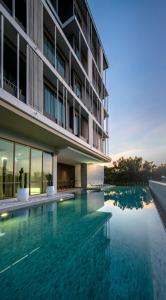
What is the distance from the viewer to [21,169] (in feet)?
32.1

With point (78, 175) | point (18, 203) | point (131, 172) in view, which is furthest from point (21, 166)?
point (131, 172)

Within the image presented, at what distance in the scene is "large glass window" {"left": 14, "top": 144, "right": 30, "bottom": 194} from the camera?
9.85 meters

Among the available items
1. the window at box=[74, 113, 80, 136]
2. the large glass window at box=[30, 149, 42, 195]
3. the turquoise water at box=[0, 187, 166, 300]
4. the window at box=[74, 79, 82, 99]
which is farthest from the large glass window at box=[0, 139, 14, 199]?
the window at box=[74, 79, 82, 99]

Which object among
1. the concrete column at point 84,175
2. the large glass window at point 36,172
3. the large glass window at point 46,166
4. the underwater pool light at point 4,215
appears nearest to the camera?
the underwater pool light at point 4,215

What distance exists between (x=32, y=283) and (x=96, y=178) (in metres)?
25.1

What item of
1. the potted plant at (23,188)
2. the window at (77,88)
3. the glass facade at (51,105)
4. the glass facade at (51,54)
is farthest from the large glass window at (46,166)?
the window at (77,88)

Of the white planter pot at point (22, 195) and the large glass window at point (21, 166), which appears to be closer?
the white planter pot at point (22, 195)

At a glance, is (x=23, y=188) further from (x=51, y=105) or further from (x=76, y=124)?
(x=76, y=124)

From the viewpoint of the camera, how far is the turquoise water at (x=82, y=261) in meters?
2.37

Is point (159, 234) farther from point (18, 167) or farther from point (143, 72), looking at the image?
point (143, 72)

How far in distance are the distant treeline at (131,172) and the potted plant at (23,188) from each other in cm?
2455

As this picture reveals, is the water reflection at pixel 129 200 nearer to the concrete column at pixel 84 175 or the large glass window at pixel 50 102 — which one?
the large glass window at pixel 50 102

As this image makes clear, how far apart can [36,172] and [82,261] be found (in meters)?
9.02

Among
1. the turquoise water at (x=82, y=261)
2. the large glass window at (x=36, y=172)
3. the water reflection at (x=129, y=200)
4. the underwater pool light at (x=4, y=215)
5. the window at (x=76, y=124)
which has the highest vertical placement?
the window at (x=76, y=124)
